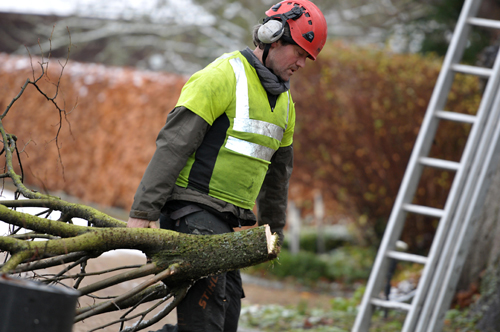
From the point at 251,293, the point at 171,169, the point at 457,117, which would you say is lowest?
the point at 251,293

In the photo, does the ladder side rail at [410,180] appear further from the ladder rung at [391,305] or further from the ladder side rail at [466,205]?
the ladder side rail at [466,205]

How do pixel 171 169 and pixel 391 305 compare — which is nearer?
pixel 171 169

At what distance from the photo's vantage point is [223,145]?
2674mm

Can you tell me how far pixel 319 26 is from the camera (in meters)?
2.79

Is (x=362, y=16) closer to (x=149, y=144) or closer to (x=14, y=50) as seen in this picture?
(x=149, y=144)

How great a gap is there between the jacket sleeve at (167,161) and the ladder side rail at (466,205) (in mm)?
2604

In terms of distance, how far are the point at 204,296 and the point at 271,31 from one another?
1420 millimetres

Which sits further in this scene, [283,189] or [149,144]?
[149,144]

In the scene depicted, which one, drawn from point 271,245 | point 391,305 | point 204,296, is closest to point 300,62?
point 271,245

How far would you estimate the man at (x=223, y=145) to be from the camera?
8.30ft

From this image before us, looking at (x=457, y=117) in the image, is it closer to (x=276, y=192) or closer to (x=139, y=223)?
(x=276, y=192)

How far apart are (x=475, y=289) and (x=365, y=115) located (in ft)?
11.9

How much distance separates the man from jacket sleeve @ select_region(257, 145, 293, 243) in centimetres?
37

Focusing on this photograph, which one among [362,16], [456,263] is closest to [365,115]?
[456,263]
